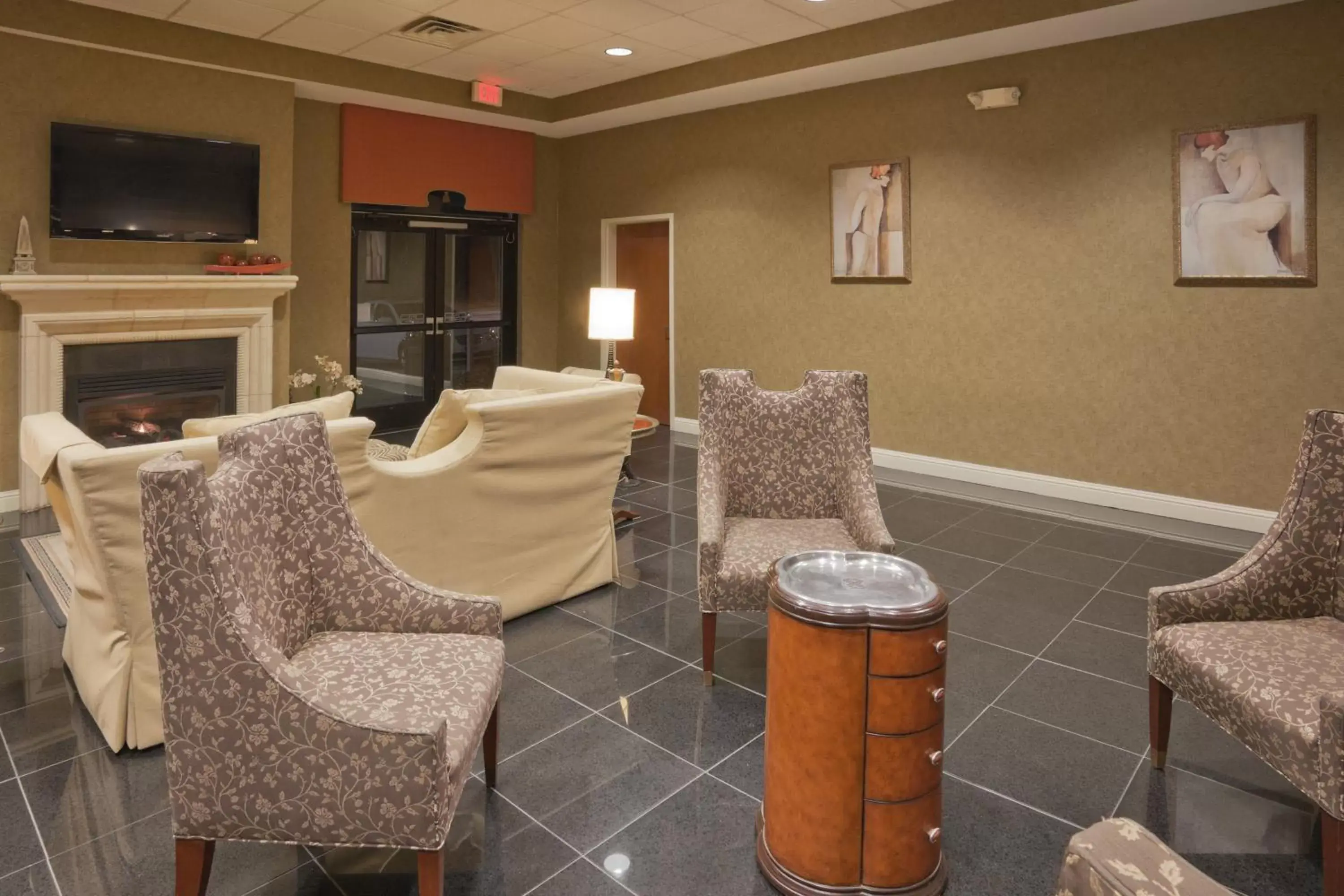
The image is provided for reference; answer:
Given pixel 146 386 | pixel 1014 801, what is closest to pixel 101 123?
pixel 146 386

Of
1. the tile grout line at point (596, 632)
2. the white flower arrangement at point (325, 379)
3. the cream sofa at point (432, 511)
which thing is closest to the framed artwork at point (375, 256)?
the white flower arrangement at point (325, 379)

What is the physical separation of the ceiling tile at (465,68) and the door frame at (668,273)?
5.65 feet

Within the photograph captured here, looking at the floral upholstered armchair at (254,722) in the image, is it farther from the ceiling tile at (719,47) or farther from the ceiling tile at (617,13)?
the ceiling tile at (719,47)

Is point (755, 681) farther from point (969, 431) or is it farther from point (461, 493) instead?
point (969, 431)

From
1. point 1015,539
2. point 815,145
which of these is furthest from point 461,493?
point 815,145

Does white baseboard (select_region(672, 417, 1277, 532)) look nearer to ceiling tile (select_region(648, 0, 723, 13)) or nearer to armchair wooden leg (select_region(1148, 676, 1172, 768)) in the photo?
armchair wooden leg (select_region(1148, 676, 1172, 768))

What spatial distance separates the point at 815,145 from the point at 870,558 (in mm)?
5198

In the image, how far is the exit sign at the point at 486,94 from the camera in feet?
23.6

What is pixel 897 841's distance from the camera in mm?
1885

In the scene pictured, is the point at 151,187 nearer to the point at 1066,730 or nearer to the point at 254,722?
the point at 254,722

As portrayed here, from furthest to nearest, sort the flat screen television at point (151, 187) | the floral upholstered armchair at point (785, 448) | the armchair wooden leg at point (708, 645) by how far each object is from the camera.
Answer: the flat screen television at point (151, 187) < the floral upholstered armchair at point (785, 448) < the armchair wooden leg at point (708, 645)

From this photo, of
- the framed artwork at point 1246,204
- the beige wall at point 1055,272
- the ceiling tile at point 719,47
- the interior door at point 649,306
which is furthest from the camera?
the interior door at point 649,306

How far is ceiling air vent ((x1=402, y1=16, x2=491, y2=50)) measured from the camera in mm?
5629

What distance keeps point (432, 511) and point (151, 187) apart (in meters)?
4.02
